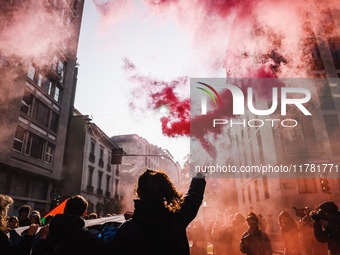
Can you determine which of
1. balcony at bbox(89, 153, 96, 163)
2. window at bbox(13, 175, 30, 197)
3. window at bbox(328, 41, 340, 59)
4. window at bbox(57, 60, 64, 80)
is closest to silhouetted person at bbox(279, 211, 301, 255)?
window at bbox(13, 175, 30, 197)

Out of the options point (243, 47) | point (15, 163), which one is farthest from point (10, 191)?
point (243, 47)

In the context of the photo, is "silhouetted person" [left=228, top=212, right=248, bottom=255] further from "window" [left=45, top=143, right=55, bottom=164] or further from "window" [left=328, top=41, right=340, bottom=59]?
"window" [left=328, top=41, right=340, bottom=59]

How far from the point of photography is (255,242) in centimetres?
466

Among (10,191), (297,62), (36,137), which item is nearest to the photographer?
(10,191)

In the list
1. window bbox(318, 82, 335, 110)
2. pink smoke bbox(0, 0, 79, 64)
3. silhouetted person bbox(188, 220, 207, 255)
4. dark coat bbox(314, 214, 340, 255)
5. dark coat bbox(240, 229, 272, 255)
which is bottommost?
silhouetted person bbox(188, 220, 207, 255)

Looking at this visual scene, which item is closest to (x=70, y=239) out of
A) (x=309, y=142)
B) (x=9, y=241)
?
(x=9, y=241)

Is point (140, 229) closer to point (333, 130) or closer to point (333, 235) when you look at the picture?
point (333, 235)

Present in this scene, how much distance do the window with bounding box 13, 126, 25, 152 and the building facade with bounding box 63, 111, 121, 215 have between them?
27.7ft

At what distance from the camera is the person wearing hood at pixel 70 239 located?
2.08m

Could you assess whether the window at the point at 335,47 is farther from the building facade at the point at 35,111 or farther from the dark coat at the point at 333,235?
the building facade at the point at 35,111

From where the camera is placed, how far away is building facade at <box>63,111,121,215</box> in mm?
23469

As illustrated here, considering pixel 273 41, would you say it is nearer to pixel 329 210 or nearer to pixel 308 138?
pixel 308 138

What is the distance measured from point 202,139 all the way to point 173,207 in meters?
17.0

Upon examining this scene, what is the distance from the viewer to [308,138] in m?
17.6
